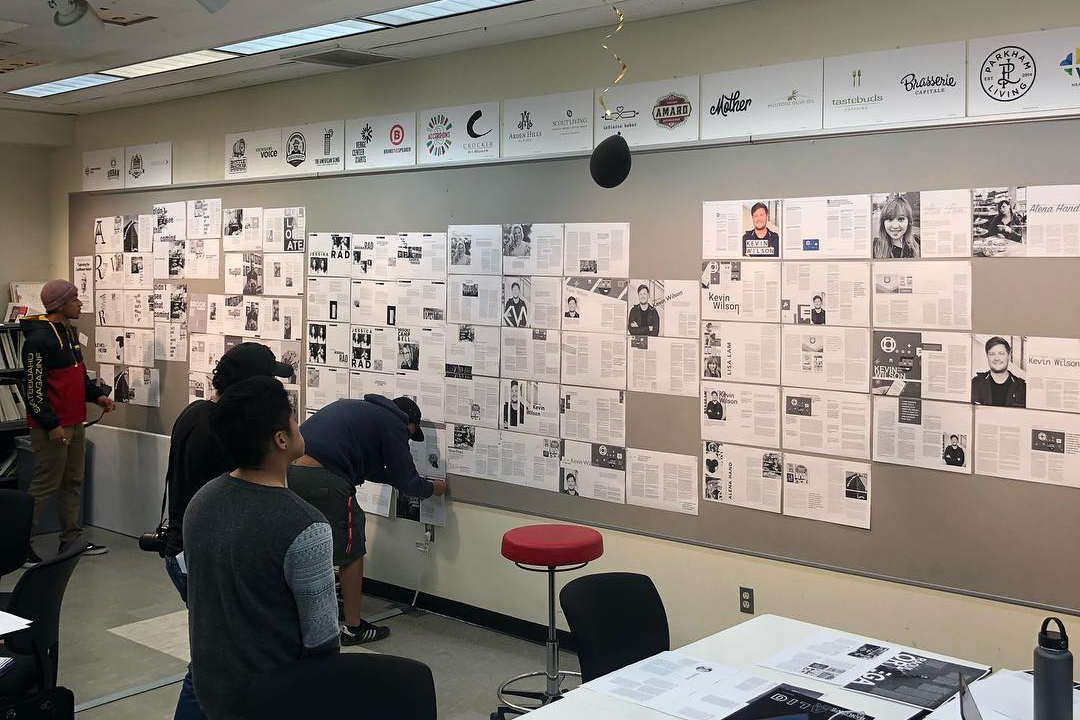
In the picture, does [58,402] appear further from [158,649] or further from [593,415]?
[593,415]

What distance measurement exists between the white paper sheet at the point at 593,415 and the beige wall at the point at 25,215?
17.4 feet

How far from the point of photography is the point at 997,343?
3.49 meters

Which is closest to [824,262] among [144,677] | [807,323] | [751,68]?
[807,323]

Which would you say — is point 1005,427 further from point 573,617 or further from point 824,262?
point 573,617

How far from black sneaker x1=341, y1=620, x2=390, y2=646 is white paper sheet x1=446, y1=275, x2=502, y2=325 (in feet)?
5.66

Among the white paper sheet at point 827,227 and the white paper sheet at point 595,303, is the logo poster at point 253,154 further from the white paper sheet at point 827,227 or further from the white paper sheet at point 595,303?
the white paper sheet at point 827,227

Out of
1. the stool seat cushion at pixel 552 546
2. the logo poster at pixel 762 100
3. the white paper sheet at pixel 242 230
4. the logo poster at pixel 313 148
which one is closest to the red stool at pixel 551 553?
the stool seat cushion at pixel 552 546

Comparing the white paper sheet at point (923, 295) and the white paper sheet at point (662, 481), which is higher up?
A: the white paper sheet at point (923, 295)

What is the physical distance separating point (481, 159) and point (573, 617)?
2893mm

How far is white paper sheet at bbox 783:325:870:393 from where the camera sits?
12.4 ft

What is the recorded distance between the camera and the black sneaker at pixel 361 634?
16.0 ft

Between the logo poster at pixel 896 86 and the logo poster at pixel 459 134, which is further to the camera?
the logo poster at pixel 459 134

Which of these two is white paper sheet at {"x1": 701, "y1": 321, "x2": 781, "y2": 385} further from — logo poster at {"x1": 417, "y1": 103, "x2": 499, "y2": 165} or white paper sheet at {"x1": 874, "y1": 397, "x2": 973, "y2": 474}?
logo poster at {"x1": 417, "y1": 103, "x2": 499, "y2": 165}

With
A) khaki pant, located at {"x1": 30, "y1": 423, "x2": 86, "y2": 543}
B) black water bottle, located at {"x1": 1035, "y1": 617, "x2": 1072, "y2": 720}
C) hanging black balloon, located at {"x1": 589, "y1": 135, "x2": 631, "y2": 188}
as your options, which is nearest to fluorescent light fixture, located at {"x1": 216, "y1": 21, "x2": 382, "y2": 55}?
hanging black balloon, located at {"x1": 589, "y1": 135, "x2": 631, "y2": 188}
